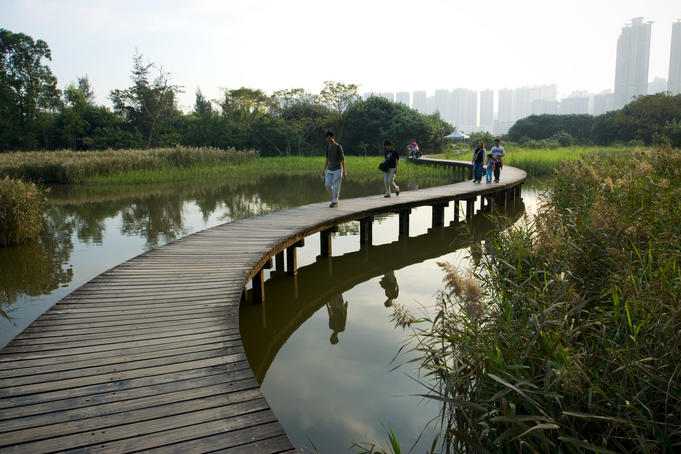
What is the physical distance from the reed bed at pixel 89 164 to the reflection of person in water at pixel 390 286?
50.0 ft

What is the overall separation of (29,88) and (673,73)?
156620 millimetres

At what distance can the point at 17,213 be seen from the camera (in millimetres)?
9656

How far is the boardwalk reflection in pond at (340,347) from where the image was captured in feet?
13.0

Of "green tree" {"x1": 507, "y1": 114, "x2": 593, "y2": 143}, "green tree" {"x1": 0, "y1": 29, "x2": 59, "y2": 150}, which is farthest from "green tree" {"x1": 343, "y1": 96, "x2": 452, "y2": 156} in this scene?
"green tree" {"x1": 0, "y1": 29, "x2": 59, "y2": 150}

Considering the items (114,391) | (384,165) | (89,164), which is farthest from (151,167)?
(114,391)

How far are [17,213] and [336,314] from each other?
713 centimetres

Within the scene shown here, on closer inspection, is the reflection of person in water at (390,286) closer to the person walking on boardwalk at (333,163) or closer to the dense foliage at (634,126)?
the person walking on boardwalk at (333,163)

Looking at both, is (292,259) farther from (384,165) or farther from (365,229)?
(384,165)

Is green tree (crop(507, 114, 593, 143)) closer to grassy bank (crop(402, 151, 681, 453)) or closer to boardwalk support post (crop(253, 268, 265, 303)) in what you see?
boardwalk support post (crop(253, 268, 265, 303))

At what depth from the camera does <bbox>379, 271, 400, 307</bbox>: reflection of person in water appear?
6.98 meters

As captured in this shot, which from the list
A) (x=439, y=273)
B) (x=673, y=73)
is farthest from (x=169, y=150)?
(x=673, y=73)

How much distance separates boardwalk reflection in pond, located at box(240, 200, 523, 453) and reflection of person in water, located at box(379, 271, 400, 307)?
0.6 inches

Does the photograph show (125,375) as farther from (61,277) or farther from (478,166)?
(478,166)

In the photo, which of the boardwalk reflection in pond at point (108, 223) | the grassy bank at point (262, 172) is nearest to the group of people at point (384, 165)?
the boardwalk reflection in pond at point (108, 223)
